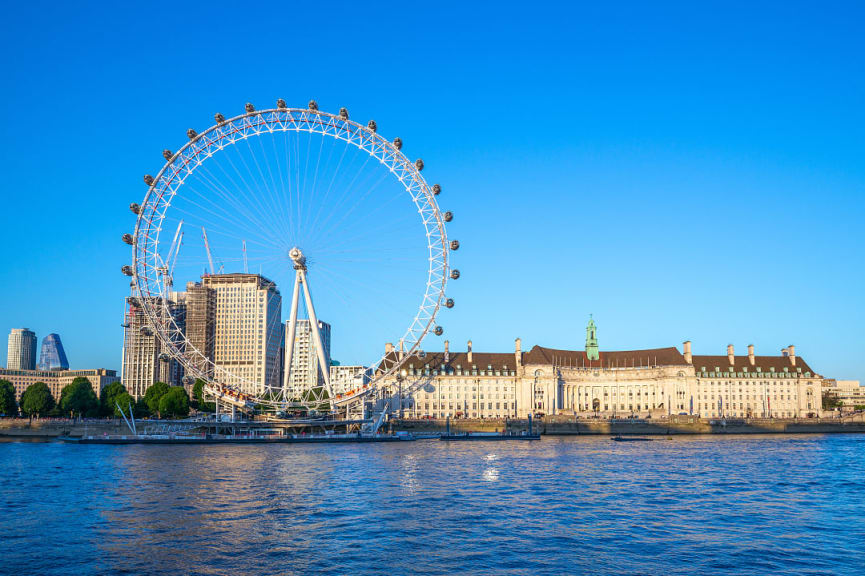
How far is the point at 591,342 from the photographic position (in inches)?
7407

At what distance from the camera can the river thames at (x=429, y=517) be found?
103 ft

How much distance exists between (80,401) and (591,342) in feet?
370

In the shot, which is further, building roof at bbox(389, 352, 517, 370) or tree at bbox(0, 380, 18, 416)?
building roof at bbox(389, 352, 517, 370)

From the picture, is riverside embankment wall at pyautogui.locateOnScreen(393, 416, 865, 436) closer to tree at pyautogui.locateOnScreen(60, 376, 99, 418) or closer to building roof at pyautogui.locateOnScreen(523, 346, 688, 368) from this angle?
building roof at pyautogui.locateOnScreen(523, 346, 688, 368)

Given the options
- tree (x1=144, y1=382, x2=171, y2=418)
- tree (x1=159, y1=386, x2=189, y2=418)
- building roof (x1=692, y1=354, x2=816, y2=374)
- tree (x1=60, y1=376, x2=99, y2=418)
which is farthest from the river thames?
building roof (x1=692, y1=354, x2=816, y2=374)

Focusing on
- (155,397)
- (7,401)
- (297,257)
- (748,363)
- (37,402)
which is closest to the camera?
(297,257)

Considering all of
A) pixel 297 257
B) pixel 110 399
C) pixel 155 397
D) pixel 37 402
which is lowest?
pixel 37 402

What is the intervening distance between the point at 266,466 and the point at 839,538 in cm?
4700

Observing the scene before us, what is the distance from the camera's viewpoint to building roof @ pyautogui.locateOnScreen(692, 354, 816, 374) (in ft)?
586

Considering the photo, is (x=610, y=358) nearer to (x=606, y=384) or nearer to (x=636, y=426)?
(x=606, y=384)

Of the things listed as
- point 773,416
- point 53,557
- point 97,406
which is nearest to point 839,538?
point 53,557

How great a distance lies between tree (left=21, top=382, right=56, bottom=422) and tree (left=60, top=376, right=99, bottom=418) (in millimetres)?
2787

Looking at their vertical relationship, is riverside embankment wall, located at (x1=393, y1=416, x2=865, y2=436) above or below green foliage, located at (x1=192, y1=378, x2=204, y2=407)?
below

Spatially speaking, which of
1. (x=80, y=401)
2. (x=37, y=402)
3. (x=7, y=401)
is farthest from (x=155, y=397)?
(x=7, y=401)
